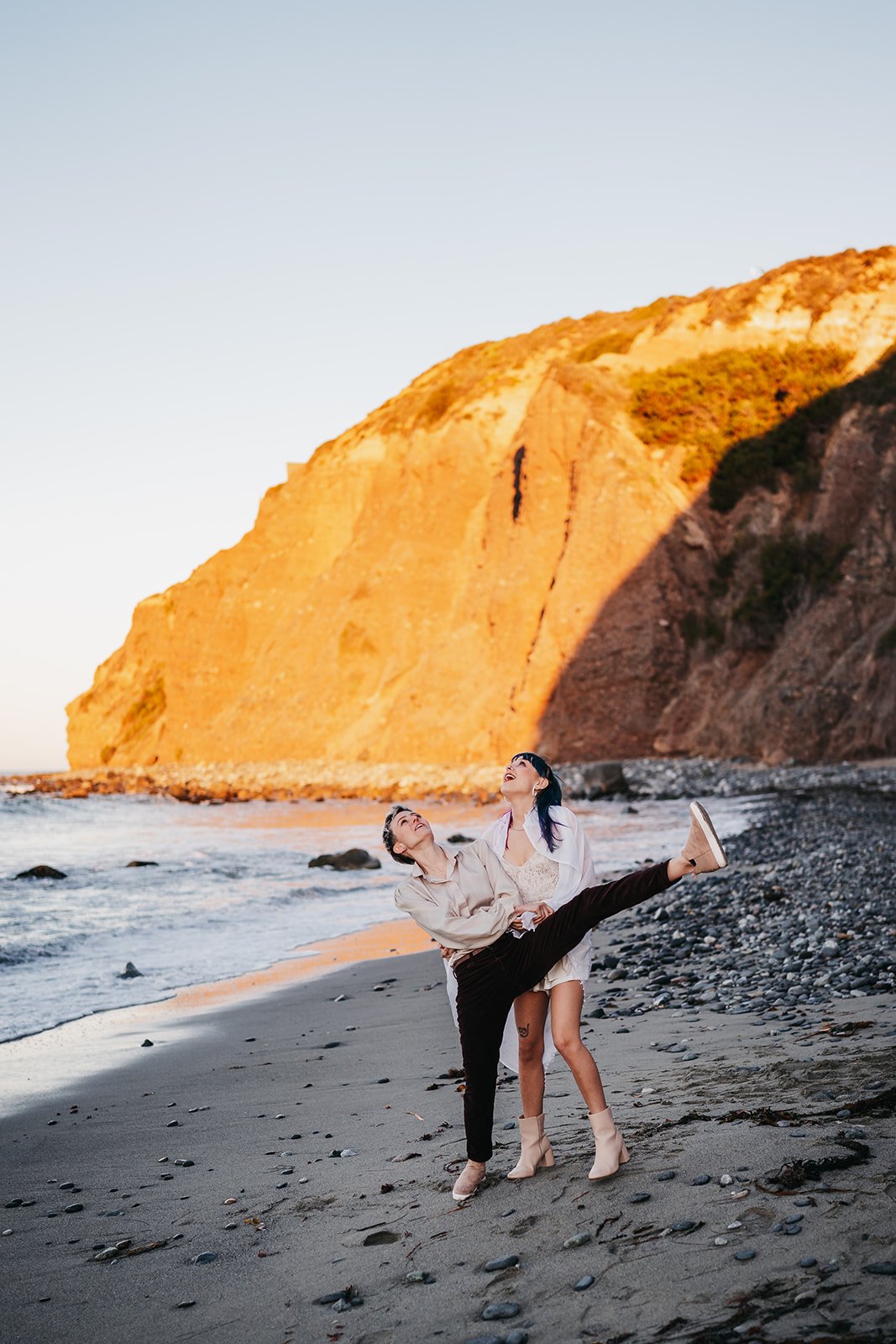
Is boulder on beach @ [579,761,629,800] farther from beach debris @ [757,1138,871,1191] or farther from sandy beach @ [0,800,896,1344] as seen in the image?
beach debris @ [757,1138,871,1191]

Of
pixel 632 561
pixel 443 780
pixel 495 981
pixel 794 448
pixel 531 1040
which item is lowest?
pixel 443 780

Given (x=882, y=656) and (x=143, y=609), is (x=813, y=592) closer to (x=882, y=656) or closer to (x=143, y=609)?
(x=882, y=656)

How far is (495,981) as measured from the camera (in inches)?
157

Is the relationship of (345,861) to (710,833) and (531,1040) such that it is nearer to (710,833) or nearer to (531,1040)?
(531,1040)

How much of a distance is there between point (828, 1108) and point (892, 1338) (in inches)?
62.6

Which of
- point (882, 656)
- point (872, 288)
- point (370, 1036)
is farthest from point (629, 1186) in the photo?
point (872, 288)

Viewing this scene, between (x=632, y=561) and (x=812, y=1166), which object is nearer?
(x=812, y=1166)

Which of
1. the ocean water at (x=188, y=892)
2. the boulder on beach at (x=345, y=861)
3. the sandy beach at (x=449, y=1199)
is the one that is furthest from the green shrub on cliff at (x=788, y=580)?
the sandy beach at (x=449, y=1199)

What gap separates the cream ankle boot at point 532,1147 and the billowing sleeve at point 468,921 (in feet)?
2.16

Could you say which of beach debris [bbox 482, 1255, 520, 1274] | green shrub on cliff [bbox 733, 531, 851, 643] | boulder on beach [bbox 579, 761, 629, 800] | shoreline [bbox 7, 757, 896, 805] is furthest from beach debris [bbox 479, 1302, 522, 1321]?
green shrub on cliff [bbox 733, 531, 851, 643]

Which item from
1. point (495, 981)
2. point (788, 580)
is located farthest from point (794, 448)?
point (495, 981)

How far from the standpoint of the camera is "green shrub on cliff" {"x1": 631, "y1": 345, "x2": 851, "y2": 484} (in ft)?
133

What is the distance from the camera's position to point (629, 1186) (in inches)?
141

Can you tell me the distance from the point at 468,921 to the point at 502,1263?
3.72 feet
